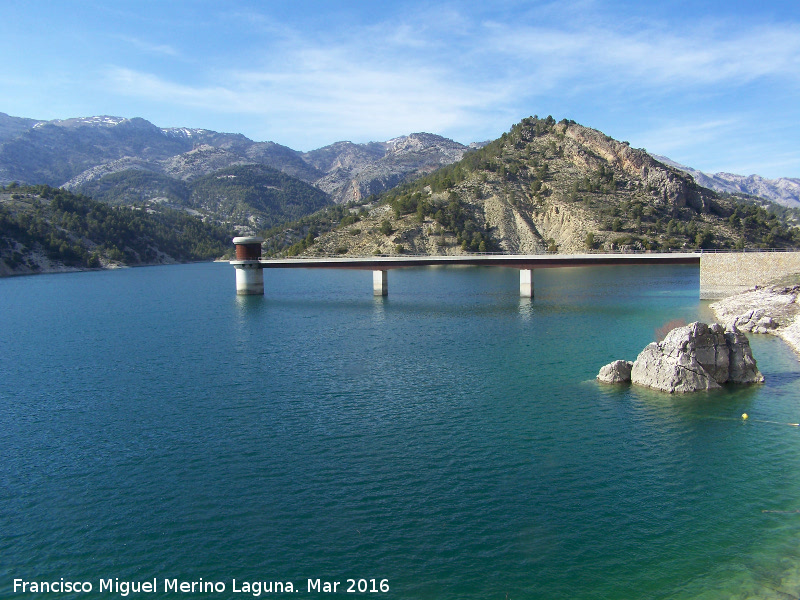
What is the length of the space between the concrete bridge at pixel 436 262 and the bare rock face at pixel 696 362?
160ft

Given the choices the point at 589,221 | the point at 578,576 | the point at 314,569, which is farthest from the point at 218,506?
the point at 589,221

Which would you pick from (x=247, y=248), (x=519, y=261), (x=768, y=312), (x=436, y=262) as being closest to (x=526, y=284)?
(x=519, y=261)

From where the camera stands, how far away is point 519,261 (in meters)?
99.6

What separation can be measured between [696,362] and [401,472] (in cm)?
2551

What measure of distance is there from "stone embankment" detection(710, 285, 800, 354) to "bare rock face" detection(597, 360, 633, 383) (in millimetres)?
21068

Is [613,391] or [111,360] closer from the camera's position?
[613,391]

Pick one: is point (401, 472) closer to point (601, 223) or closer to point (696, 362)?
point (696, 362)

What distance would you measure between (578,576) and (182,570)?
13.9 metres

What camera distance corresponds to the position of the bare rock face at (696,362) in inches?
1580

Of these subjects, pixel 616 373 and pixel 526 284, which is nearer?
pixel 616 373

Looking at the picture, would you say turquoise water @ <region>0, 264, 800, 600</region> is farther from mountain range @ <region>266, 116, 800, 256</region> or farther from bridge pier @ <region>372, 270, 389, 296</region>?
mountain range @ <region>266, 116, 800, 256</region>

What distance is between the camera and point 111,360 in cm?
5422

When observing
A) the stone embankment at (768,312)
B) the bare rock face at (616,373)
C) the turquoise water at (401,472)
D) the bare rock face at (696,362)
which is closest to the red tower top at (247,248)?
the turquoise water at (401,472)

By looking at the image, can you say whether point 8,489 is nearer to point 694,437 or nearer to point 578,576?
point 578,576
